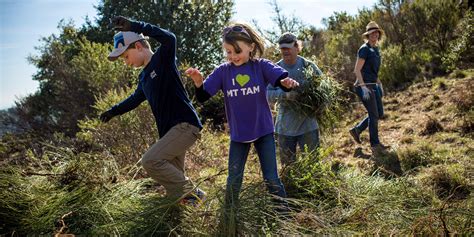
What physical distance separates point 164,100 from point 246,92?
2.43ft

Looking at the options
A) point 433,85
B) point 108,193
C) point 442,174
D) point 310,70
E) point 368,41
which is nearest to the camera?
point 108,193

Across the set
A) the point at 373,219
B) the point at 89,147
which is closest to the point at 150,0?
the point at 89,147

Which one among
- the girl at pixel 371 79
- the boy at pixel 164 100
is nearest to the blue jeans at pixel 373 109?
the girl at pixel 371 79

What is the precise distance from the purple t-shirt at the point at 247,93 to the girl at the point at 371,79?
3.05m

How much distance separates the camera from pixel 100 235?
105 inches

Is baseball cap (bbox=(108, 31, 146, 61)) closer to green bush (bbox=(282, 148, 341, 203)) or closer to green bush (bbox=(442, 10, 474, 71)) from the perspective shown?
green bush (bbox=(282, 148, 341, 203))

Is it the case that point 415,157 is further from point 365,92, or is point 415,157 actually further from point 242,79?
point 242,79

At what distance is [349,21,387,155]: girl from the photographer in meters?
5.94

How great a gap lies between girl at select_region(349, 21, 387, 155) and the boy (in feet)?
10.4

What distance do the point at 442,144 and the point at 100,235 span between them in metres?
4.50

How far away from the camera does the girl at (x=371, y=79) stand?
5.94 metres

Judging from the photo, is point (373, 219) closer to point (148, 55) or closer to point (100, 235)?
point (100, 235)

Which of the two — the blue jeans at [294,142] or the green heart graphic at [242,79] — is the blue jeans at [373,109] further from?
the green heart graphic at [242,79]

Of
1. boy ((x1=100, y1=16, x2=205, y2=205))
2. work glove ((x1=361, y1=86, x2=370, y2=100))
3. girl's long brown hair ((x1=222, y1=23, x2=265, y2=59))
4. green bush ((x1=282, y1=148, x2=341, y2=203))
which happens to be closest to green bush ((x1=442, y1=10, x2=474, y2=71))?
work glove ((x1=361, y1=86, x2=370, y2=100))
